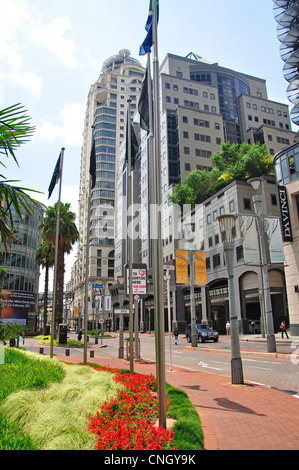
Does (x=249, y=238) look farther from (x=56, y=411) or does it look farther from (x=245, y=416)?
(x=56, y=411)

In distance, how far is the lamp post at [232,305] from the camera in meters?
10.9

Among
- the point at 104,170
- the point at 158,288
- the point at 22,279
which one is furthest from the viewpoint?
the point at 104,170

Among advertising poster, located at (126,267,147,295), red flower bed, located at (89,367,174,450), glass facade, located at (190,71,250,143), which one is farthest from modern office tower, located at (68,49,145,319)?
red flower bed, located at (89,367,174,450)

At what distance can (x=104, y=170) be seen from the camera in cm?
11412

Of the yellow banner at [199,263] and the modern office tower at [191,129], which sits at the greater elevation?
the modern office tower at [191,129]

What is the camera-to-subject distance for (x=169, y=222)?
63.7m

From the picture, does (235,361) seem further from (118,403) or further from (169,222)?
(169,222)

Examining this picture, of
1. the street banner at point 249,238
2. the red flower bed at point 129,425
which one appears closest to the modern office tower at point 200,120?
the street banner at point 249,238

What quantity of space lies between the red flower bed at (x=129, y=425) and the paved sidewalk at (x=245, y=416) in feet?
3.19

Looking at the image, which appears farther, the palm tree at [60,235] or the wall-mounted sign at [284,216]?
the palm tree at [60,235]

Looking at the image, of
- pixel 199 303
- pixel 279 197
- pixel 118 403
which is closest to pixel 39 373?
pixel 118 403

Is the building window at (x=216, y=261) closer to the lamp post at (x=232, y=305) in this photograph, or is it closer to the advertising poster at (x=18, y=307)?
the advertising poster at (x=18, y=307)

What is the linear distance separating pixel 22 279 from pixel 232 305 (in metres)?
65.8

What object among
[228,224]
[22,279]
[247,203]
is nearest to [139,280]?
[228,224]
